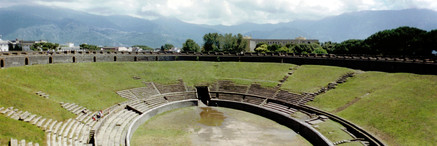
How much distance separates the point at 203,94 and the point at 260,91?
Result: 10.9 meters

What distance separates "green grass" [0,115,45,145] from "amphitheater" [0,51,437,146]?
0.60 m

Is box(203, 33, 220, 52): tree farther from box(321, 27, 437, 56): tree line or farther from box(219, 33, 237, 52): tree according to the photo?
box(321, 27, 437, 56): tree line

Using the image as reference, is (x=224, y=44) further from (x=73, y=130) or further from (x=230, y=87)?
(x=73, y=130)

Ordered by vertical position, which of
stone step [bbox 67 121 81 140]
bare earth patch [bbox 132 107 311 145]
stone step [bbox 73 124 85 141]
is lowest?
bare earth patch [bbox 132 107 311 145]

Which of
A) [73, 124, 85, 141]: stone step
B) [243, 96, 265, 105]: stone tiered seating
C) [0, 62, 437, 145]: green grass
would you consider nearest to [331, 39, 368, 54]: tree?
[0, 62, 437, 145]: green grass

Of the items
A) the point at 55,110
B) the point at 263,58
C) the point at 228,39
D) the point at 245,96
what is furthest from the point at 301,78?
the point at 228,39

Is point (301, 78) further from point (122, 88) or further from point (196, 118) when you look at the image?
point (122, 88)

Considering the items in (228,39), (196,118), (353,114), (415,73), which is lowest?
(196,118)

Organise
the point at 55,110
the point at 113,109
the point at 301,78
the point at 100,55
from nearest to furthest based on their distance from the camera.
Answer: the point at 55,110, the point at 113,109, the point at 301,78, the point at 100,55

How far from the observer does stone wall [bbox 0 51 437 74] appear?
41.0 metres

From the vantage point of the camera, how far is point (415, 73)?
140 ft

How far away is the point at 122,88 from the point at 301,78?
32.8 m

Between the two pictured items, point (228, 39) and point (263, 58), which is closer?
point (263, 58)

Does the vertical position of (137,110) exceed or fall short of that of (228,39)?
it falls short
